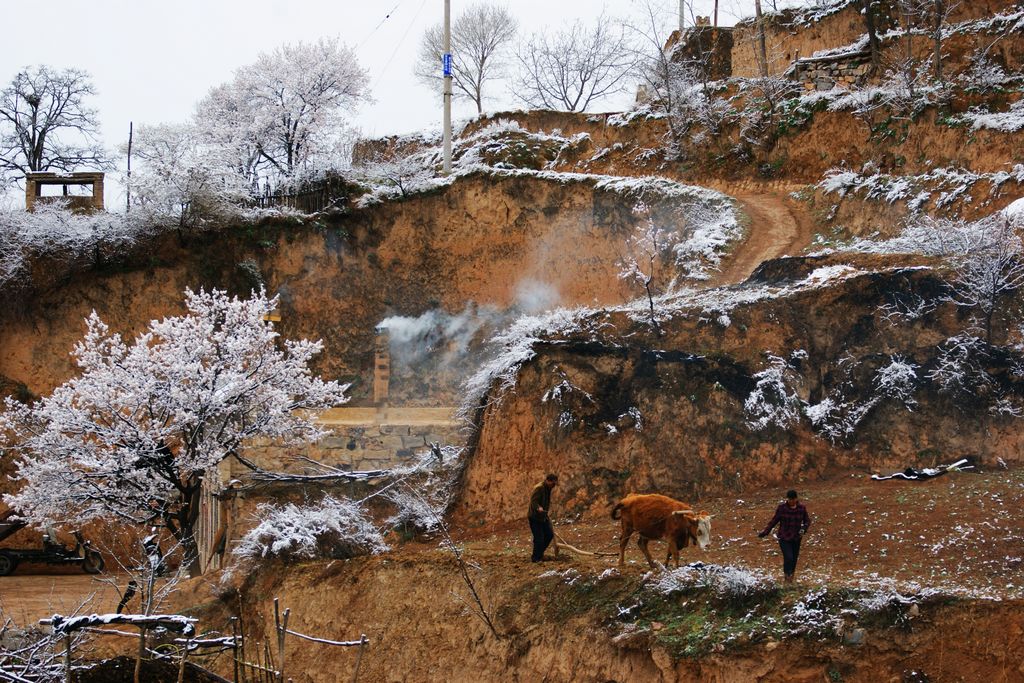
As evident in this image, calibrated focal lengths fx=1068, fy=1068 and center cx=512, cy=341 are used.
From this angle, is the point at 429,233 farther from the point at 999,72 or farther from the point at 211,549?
the point at 999,72

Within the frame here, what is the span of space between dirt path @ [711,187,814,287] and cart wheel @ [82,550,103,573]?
600 inches

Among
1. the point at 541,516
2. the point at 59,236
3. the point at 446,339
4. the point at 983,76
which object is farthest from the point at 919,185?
the point at 59,236

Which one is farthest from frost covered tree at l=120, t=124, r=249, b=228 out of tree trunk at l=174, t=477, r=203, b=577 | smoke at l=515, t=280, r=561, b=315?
tree trunk at l=174, t=477, r=203, b=577

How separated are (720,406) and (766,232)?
9.39 m

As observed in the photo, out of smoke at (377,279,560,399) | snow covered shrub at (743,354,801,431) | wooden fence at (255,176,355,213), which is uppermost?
wooden fence at (255,176,355,213)

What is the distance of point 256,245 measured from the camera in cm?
3092

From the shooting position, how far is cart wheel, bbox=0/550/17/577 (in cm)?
2377

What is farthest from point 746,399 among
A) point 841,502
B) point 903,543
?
point 903,543

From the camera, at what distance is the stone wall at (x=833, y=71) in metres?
31.1

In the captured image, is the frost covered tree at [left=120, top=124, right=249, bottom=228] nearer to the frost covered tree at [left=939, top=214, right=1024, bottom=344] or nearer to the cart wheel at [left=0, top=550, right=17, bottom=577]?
the cart wheel at [left=0, top=550, right=17, bottom=577]

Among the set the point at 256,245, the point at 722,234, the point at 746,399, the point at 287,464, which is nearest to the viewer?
the point at 746,399

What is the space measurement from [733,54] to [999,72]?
11.1 metres

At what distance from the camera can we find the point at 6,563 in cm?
2386

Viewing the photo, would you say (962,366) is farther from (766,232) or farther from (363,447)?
(363,447)
